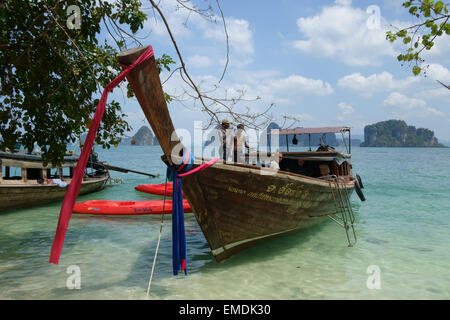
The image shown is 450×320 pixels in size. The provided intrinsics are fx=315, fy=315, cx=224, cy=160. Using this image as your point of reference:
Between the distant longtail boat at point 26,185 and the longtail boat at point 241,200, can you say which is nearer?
the longtail boat at point 241,200

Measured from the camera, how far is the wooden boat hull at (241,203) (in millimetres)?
5203

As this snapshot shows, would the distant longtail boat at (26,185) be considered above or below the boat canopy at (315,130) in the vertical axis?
below

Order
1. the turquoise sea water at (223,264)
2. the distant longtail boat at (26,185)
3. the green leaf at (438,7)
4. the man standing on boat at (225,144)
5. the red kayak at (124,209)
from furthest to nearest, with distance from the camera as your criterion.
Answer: the distant longtail boat at (26,185), the red kayak at (124,209), the man standing on boat at (225,144), the turquoise sea water at (223,264), the green leaf at (438,7)

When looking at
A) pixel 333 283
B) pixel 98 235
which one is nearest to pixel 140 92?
pixel 333 283

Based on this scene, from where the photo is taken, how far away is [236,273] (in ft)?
18.7

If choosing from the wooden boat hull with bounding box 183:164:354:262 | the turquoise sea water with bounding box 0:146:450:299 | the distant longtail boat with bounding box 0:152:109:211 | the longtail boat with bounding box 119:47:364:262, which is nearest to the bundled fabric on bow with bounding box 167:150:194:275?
the longtail boat with bounding box 119:47:364:262

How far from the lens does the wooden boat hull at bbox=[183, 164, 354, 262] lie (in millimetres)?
5203

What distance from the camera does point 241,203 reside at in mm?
5566

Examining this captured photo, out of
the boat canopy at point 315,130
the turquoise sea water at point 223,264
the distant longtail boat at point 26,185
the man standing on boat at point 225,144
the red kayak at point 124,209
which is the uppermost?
the boat canopy at point 315,130

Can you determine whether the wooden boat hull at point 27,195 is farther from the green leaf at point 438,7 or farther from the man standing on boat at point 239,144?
the green leaf at point 438,7

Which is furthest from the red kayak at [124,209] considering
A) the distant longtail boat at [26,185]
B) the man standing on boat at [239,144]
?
the man standing on boat at [239,144]

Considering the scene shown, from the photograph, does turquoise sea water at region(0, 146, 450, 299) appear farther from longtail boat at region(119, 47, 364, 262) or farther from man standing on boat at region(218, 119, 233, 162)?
man standing on boat at region(218, 119, 233, 162)

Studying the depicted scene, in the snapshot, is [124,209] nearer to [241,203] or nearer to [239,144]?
[239,144]

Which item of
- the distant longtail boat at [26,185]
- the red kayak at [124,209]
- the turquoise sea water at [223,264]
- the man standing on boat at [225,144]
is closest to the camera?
the turquoise sea water at [223,264]
